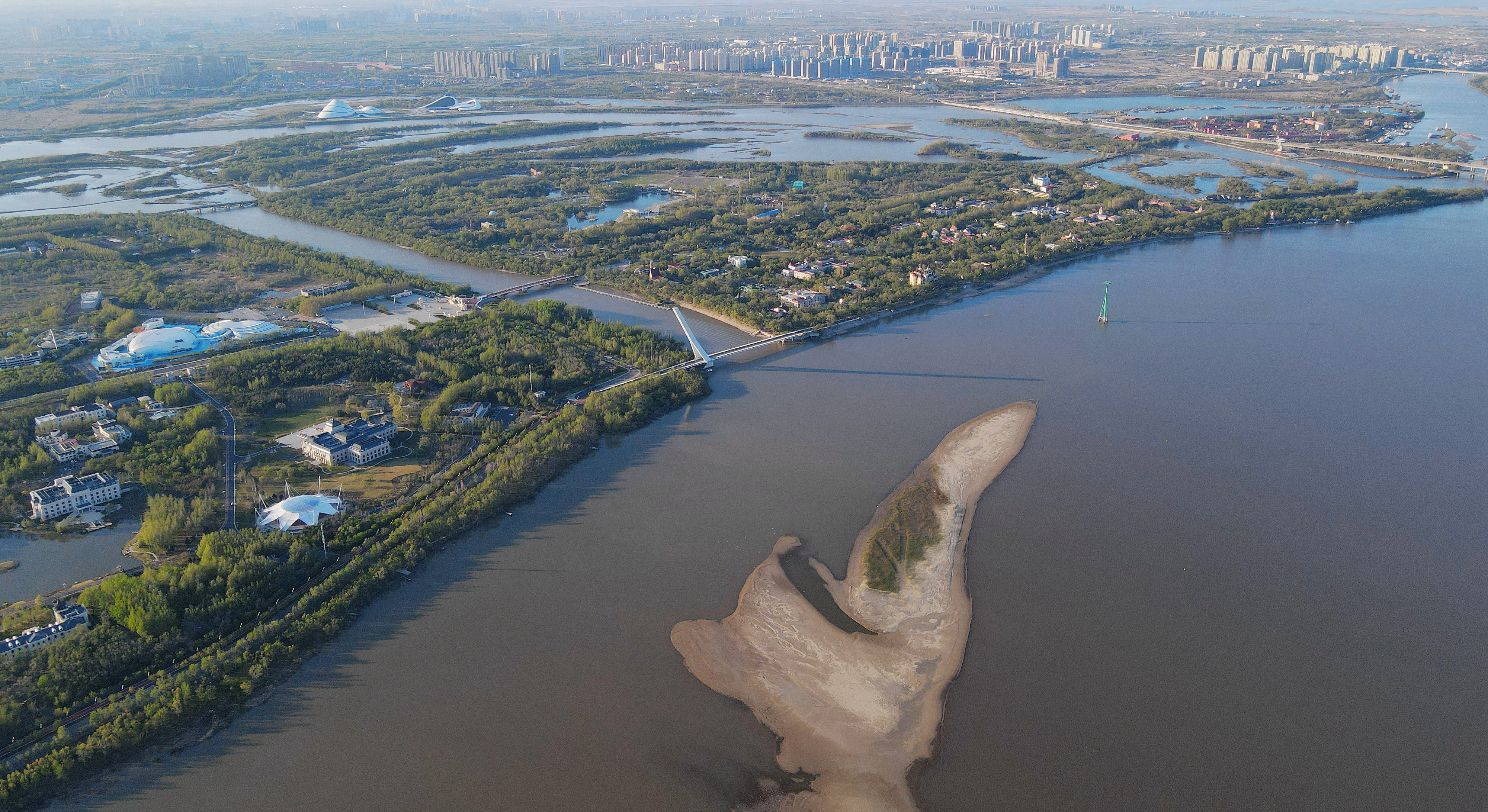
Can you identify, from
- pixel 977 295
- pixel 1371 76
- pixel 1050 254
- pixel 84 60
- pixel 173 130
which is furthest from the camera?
pixel 84 60

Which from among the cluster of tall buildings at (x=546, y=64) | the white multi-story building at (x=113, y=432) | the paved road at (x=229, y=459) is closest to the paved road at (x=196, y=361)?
the paved road at (x=229, y=459)

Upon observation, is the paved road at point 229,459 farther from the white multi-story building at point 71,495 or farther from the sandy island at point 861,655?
the sandy island at point 861,655

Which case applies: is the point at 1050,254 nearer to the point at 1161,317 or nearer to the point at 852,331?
the point at 1161,317

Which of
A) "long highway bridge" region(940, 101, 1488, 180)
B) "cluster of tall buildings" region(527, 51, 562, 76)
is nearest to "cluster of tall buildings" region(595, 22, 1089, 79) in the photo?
"cluster of tall buildings" region(527, 51, 562, 76)

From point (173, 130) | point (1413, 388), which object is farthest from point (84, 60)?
point (1413, 388)

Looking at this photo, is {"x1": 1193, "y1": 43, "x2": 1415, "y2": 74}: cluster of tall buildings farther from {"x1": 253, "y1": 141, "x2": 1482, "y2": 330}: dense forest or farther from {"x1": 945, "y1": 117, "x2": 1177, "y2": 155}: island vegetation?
{"x1": 253, "y1": 141, "x2": 1482, "y2": 330}: dense forest
